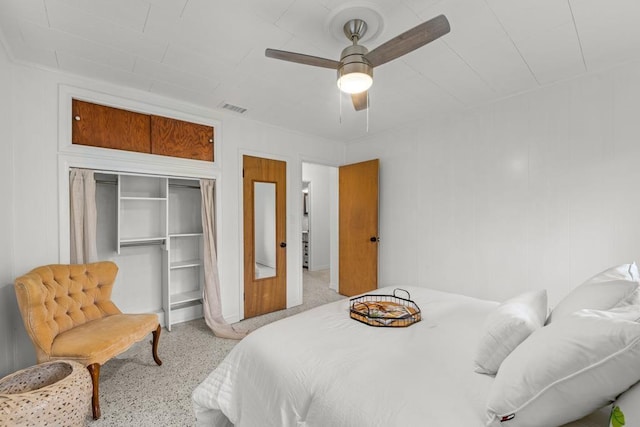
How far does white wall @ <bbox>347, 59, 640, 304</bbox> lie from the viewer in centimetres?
231

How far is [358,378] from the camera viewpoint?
3.54ft

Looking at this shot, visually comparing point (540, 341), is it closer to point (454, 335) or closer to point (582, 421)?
point (582, 421)

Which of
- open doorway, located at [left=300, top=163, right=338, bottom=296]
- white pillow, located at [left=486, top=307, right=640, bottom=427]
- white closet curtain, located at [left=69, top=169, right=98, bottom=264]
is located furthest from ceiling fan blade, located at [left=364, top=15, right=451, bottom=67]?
open doorway, located at [left=300, top=163, right=338, bottom=296]

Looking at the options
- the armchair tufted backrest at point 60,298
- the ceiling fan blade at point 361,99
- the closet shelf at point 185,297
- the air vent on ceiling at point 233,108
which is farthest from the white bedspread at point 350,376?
the air vent on ceiling at point 233,108

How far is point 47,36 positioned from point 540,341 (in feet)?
10.7

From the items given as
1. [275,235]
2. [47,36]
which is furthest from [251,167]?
[47,36]

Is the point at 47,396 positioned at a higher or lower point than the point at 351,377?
lower

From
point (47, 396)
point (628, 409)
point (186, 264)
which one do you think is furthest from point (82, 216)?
point (628, 409)

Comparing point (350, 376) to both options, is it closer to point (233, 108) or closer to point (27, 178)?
point (27, 178)

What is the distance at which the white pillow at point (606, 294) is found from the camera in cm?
107

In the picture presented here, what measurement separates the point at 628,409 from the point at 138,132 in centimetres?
357

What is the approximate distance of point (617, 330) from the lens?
0.73 metres

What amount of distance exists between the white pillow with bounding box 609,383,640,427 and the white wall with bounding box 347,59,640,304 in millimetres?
2311

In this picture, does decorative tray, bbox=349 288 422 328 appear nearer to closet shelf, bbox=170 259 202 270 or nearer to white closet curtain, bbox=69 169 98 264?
closet shelf, bbox=170 259 202 270
